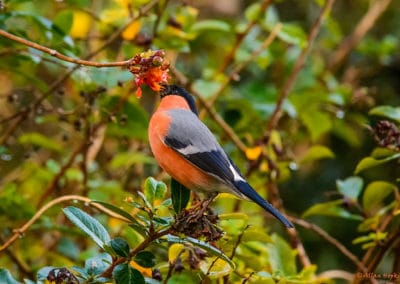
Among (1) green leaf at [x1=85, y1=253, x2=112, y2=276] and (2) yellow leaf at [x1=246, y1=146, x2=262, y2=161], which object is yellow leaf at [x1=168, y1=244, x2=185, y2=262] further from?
(2) yellow leaf at [x1=246, y1=146, x2=262, y2=161]

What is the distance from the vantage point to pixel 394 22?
420 cm

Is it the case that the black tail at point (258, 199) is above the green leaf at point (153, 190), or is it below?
below

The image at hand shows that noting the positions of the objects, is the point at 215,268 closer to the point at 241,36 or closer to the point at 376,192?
the point at 376,192

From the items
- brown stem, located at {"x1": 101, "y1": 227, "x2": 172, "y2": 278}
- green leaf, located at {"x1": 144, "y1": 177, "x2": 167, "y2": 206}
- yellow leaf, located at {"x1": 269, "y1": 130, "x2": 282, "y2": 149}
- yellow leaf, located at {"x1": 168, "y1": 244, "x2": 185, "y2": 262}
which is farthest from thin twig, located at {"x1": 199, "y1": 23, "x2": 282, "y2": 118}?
brown stem, located at {"x1": 101, "y1": 227, "x2": 172, "y2": 278}

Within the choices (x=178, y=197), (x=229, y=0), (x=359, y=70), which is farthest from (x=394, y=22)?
(x=178, y=197)

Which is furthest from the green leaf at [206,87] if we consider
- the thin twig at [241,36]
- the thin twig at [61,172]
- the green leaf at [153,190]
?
the green leaf at [153,190]

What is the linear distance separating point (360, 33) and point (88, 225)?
2.49 metres

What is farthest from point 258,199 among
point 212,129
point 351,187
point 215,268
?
point 212,129

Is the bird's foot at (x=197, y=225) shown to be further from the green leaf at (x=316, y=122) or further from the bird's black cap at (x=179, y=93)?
the green leaf at (x=316, y=122)

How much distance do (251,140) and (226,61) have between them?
0.38m

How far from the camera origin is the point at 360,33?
3.66m

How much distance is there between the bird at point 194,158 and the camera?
1.74 m

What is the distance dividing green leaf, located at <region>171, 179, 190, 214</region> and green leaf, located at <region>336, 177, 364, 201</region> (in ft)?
2.42

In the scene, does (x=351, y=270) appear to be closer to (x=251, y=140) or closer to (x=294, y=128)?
(x=294, y=128)
